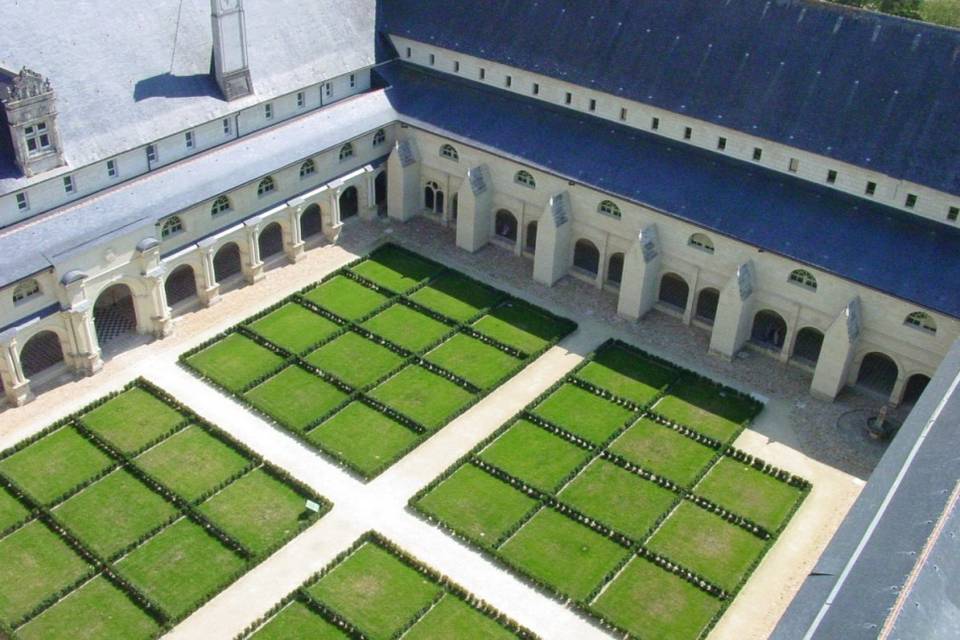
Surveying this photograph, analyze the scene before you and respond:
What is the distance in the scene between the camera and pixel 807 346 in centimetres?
6712

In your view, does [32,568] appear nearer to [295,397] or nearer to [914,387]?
[295,397]

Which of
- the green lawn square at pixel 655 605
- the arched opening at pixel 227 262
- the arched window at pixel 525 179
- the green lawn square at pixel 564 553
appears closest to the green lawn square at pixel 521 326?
the arched window at pixel 525 179

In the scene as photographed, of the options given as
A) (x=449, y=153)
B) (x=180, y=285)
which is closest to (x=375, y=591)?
(x=180, y=285)

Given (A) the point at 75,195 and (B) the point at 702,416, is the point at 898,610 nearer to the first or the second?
(B) the point at 702,416

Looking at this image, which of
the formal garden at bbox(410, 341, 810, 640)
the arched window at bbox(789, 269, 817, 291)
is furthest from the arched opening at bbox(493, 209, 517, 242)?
the arched window at bbox(789, 269, 817, 291)

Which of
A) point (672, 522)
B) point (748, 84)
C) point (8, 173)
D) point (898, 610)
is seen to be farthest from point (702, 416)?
point (8, 173)

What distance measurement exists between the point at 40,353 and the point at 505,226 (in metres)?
33.5

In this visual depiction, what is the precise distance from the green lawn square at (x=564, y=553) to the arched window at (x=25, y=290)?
101 ft

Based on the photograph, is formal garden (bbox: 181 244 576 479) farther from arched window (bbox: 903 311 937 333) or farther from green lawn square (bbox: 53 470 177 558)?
arched window (bbox: 903 311 937 333)

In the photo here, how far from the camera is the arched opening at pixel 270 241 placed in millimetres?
75062

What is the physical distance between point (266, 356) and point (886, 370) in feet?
129

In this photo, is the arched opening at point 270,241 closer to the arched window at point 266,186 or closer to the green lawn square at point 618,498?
the arched window at point 266,186

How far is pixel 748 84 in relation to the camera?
217 ft

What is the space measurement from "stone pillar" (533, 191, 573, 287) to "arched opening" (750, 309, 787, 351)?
14.1m
